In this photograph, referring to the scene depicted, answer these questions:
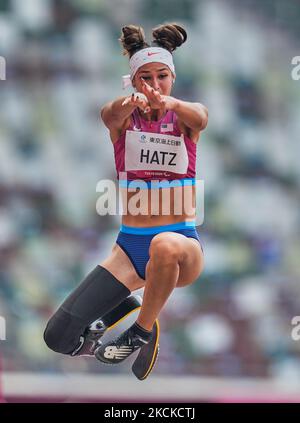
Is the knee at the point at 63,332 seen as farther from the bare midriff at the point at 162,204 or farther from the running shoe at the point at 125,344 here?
the bare midriff at the point at 162,204

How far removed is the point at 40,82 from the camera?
7930 mm

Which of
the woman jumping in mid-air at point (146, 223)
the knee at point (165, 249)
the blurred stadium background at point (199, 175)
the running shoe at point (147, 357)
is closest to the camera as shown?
the knee at point (165, 249)

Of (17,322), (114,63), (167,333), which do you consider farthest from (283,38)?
(17,322)

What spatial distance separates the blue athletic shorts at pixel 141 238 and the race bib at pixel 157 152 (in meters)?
0.30

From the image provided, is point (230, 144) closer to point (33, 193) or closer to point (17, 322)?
point (33, 193)

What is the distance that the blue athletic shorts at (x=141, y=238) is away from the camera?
15.9ft

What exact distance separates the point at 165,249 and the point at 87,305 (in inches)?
25.6

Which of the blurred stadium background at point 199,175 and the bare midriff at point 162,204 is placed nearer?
the bare midriff at point 162,204

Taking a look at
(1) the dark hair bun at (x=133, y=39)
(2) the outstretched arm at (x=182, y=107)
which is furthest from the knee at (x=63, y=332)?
(1) the dark hair bun at (x=133, y=39)

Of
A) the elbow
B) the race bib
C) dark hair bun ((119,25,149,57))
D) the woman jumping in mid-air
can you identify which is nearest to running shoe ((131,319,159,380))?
the woman jumping in mid-air

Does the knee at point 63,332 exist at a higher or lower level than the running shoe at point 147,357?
higher

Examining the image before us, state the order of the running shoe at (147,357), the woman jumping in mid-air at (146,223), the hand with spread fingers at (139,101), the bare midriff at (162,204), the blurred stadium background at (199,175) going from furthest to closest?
the blurred stadium background at (199,175) → the running shoe at (147,357) → the bare midriff at (162,204) → the woman jumping in mid-air at (146,223) → the hand with spread fingers at (139,101)

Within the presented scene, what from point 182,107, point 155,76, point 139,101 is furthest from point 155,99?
point 155,76

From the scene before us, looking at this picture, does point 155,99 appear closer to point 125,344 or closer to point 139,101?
point 139,101
